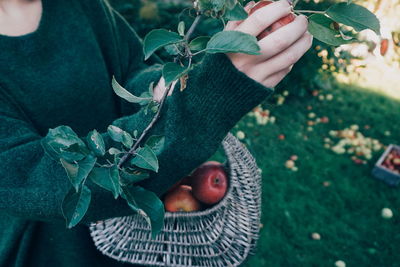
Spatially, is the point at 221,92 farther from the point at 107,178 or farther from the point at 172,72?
the point at 107,178

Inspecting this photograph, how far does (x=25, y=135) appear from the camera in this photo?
868 mm

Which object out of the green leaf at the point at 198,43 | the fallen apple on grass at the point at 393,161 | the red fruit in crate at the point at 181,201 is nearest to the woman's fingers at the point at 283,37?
the green leaf at the point at 198,43

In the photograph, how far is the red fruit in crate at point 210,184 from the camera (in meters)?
1.16

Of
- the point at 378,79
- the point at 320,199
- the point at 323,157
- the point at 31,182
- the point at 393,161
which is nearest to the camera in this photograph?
the point at 31,182

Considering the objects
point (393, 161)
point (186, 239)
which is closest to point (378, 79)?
point (393, 161)

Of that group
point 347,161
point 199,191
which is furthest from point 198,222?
point 347,161

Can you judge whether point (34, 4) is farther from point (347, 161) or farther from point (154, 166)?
point (347, 161)

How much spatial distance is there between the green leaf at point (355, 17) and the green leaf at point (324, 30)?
0.05ft

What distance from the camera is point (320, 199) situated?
2.47 meters

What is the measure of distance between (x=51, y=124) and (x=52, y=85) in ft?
0.47

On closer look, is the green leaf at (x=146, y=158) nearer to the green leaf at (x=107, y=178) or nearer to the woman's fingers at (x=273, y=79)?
the green leaf at (x=107, y=178)

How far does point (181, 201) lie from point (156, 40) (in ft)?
2.79

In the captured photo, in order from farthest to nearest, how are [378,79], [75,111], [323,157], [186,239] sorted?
1. [378,79]
2. [323,157]
3. [75,111]
4. [186,239]

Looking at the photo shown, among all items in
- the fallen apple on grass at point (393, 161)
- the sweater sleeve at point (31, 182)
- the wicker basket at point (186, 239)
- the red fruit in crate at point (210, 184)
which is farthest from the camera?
the fallen apple on grass at point (393, 161)
